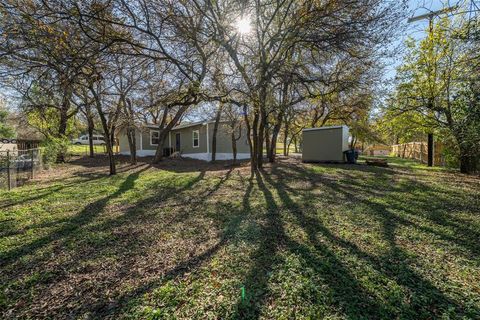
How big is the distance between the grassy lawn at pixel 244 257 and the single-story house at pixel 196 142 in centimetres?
1016

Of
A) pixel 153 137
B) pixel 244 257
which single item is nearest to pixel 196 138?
pixel 153 137

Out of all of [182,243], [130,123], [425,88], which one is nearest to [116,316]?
[182,243]

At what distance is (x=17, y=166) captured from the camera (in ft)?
25.2

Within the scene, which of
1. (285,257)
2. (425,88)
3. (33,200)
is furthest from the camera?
(425,88)

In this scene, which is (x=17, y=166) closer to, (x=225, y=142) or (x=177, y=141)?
(x=225, y=142)

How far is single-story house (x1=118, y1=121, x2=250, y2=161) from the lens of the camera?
52.1 feet

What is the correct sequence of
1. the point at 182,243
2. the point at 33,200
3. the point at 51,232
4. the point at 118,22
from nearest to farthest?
1. the point at 182,243
2. the point at 51,232
3. the point at 118,22
4. the point at 33,200

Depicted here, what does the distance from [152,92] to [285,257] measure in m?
7.41

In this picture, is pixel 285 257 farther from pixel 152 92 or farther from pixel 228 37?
pixel 152 92

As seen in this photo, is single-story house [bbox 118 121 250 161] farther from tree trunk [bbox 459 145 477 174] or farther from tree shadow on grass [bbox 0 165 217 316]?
tree trunk [bbox 459 145 477 174]

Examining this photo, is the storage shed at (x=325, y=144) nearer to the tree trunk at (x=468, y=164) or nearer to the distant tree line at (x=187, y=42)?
the distant tree line at (x=187, y=42)

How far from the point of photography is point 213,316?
186cm

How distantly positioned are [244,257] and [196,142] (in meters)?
14.8

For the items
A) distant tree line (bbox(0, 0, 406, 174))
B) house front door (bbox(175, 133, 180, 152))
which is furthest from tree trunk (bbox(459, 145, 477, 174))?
house front door (bbox(175, 133, 180, 152))
